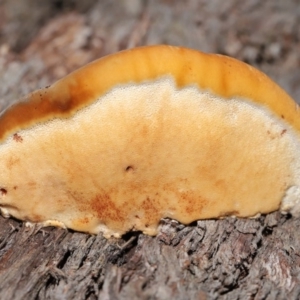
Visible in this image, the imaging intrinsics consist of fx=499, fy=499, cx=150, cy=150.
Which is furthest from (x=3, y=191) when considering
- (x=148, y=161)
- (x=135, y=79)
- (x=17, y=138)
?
(x=135, y=79)

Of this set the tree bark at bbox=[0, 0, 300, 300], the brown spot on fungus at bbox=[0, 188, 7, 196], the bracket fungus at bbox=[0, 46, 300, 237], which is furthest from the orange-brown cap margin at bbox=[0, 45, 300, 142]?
the tree bark at bbox=[0, 0, 300, 300]

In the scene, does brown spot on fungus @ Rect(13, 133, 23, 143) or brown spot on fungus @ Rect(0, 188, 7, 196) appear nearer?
brown spot on fungus @ Rect(13, 133, 23, 143)

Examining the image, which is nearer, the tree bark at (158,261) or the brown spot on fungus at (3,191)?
the tree bark at (158,261)

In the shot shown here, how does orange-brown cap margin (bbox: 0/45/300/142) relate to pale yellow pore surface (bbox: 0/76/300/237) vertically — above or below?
above

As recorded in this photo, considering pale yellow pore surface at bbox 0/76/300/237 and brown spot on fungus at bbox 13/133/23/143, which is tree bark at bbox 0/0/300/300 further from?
brown spot on fungus at bbox 13/133/23/143

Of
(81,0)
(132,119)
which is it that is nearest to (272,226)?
(132,119)

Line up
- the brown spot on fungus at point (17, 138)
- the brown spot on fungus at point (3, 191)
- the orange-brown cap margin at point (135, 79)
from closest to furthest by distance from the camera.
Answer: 1. the orange-brown cap margin at point (135, 79)
2. the brown spot on fungus at point (17, 138)
3. the brown spot on fungus at point (3, 191)

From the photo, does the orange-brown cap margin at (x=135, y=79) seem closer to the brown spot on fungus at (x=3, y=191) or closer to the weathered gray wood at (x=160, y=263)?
the brown spot on fungus at (x=3, y=191)

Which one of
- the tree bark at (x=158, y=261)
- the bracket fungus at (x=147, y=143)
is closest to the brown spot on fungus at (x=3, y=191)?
the bracket fungus at (x=147, y=143)
